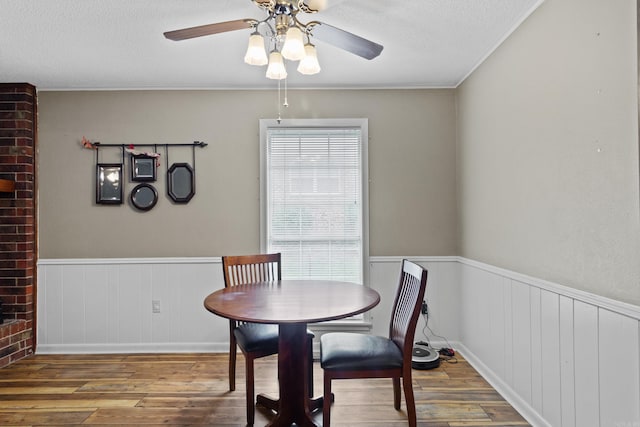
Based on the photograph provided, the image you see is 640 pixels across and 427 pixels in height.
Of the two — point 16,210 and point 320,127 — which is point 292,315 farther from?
point 16,210

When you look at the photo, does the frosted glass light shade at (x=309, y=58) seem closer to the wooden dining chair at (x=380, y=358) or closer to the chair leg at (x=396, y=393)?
the wooden dining chair at (x=380, y=358)

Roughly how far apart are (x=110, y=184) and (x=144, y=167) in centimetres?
34

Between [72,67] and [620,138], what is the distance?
3.50m

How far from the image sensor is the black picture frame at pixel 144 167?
10.5 feet

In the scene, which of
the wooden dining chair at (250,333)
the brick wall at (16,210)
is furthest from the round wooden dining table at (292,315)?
the brick wall at (16,210)

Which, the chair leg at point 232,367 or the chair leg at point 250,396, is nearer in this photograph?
the chair leg at point 250,396

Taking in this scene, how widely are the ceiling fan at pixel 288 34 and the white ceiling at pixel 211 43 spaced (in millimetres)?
332

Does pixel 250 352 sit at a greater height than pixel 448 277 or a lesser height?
lesser

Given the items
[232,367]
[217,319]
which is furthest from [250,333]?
[217,319]

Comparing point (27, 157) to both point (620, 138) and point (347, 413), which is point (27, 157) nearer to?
point (347, 413)

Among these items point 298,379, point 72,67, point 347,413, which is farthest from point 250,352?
point 72,67

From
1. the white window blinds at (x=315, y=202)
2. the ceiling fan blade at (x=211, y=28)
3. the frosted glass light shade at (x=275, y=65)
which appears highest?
the ceiling fan blade at (x=211, y=28)

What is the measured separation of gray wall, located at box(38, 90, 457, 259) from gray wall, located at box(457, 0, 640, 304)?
21.6 inches

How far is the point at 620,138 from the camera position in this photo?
1483 mm
